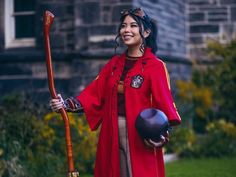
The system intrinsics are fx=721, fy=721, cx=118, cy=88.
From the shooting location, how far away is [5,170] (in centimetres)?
813

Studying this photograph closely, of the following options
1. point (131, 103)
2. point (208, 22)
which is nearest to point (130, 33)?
point (131, 103)

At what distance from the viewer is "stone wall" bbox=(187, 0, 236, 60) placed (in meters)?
15.0

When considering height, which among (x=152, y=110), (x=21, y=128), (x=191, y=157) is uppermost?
(x=152, y=110)

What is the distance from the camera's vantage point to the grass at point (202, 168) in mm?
9406

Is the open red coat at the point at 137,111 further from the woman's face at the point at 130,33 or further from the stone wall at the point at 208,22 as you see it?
the stone wall at the point at 208,22

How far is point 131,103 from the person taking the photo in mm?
5484

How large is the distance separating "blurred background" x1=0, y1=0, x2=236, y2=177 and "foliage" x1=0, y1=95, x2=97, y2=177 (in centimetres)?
1

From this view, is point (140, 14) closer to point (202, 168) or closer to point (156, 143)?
point (156, 143)

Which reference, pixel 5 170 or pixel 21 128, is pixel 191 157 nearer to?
pixel 21 128

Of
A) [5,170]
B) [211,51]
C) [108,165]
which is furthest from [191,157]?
[108,165]

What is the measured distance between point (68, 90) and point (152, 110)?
6741 mm

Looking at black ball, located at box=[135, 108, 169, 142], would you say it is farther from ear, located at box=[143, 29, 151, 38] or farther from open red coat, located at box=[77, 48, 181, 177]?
ear, located at box=[143, 29, 151, 38]

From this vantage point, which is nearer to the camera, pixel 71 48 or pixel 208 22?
pixel 71 48

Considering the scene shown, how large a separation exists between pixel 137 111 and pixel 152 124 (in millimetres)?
261
